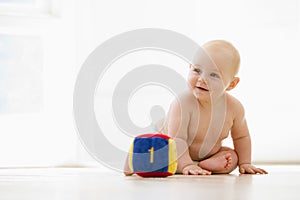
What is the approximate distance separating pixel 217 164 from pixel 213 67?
0.26 metres

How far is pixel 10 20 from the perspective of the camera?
208 cm

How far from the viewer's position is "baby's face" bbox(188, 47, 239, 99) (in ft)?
4.75

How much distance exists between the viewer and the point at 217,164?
142 cm

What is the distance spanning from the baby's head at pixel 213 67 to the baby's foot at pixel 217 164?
18cm

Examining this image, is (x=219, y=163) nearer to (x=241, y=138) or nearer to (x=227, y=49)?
(x=241, y=138)

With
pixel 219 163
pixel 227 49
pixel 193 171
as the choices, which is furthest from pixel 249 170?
pixel 227 49

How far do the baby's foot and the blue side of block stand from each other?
293 mm

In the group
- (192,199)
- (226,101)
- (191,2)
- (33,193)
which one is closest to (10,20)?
(191,2)

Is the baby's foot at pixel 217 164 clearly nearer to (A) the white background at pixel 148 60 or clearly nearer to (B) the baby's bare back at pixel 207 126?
(B) the baby's bare back at pixel 207 126

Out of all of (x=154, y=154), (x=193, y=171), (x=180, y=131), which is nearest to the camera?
(x=154, y=154)

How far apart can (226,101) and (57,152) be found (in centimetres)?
86

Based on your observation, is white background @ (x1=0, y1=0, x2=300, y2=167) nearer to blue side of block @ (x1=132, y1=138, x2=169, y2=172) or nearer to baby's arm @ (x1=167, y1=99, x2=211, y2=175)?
baby's arm @ (x1=167, y1=99, x2=211, y2=175)

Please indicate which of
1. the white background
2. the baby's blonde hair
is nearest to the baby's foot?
the baby's blonde hair

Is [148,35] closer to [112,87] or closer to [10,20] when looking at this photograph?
[112,87]
